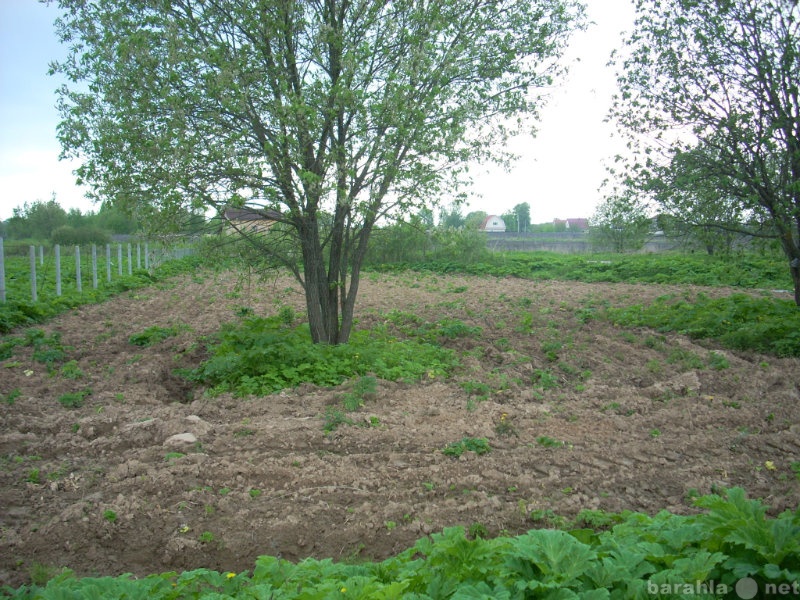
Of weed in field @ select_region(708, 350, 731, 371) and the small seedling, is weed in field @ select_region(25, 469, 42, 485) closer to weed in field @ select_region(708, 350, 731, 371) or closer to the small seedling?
the small seedling

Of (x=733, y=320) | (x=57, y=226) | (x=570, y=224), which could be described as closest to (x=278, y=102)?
(x=733, y=320)

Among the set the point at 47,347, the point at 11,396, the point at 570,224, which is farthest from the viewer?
the point at 570,224

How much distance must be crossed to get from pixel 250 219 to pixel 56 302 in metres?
7.15

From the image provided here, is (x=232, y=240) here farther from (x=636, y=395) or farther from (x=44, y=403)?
(x=636, y=395)

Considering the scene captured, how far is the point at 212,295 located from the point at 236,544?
1276 centimetres

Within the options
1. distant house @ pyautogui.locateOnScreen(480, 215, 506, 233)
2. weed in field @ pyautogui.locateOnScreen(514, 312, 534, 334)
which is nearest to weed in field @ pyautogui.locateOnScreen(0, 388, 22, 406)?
weed in field @ pyautogui.locateOnScreen(514, 312, 534, 334)

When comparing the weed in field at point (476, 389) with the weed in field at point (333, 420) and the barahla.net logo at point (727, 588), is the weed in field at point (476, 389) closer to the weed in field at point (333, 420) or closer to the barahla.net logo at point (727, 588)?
the weed in field at point (333, 420)

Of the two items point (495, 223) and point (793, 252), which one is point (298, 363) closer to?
point (793, 252)

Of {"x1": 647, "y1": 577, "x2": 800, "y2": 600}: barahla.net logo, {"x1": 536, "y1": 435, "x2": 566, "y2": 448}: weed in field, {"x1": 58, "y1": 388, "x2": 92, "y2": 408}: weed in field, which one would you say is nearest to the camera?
{"x1": 647, "y1": 577, "x2": 800, "y2": 600}: barahla.net logo

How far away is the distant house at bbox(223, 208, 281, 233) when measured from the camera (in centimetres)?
793

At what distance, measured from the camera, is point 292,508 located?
→ 4.17 m

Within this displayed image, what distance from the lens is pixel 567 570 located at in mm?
2217

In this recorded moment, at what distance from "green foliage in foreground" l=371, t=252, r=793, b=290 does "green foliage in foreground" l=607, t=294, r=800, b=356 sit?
3.83m

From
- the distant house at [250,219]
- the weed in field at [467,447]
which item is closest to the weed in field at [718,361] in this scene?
the weed in field at [467,447]
